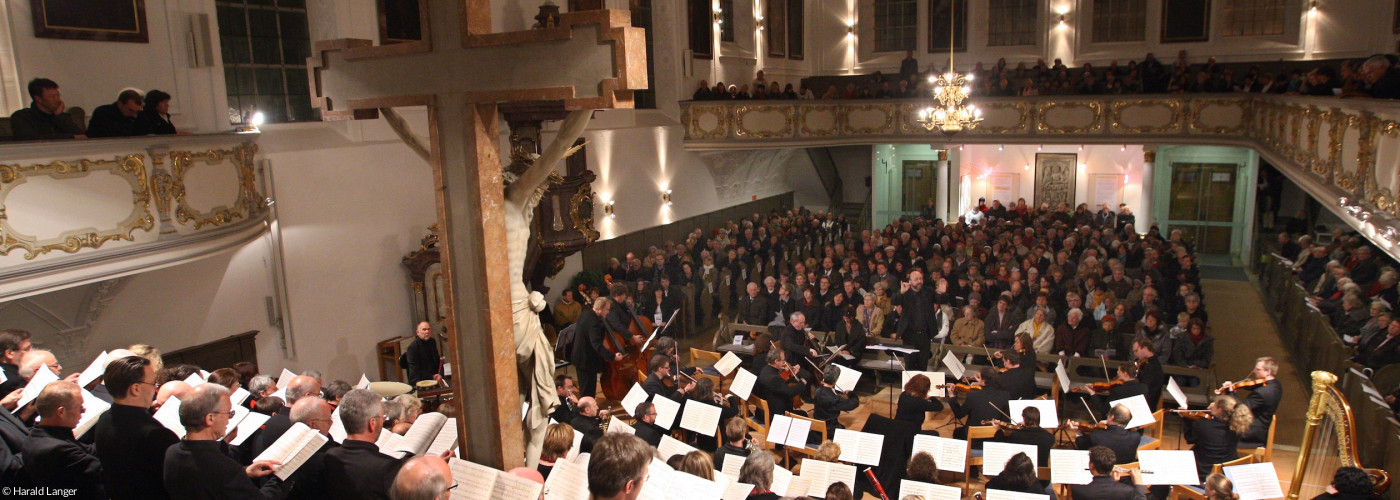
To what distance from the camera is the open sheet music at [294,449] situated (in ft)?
10.8

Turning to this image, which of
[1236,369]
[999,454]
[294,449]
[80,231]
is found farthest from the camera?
[1236,369]

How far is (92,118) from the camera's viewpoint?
22.0 ft

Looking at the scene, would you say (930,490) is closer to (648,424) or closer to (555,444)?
(648,424)

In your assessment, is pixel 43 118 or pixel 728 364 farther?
pixel 728 364

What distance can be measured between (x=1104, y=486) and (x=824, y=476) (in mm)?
1754

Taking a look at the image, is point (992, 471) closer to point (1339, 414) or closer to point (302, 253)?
point (1339, 414)

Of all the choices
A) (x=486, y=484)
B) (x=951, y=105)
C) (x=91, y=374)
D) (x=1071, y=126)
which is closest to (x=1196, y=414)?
(x=951, y=105)

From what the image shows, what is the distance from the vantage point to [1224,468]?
5930 millimetres

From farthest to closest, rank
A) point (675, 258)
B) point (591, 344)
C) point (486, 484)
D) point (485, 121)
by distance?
point (675, 258) < point (591, 344) < point (486, 484) < point (485, 121)

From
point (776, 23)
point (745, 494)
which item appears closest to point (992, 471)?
point (745, 494)

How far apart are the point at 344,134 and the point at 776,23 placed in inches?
450

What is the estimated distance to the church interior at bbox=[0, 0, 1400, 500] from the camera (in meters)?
2.61

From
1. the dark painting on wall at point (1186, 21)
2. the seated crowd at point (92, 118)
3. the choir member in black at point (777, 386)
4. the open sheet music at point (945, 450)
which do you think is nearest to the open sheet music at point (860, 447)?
the open sheet music at point (945, 450)

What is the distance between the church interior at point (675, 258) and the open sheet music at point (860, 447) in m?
0.02
